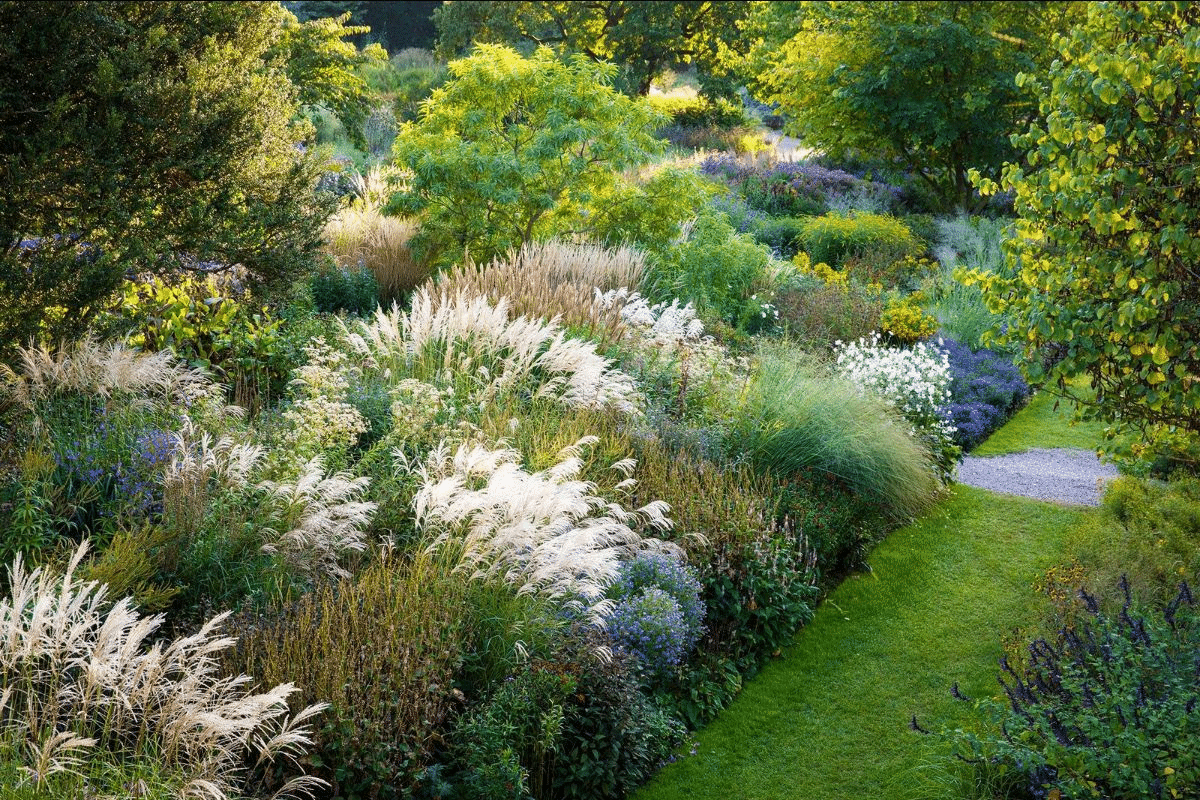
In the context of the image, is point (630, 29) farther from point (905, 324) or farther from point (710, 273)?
point (905, 324)

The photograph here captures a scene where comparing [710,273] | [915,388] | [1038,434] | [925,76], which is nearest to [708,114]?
[925,76]

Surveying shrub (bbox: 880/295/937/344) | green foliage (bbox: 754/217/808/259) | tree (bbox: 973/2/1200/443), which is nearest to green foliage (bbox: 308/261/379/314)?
shrub (bbox: 880/295/937/344)

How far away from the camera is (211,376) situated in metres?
6.22

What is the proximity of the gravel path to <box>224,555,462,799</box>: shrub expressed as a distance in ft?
18.4

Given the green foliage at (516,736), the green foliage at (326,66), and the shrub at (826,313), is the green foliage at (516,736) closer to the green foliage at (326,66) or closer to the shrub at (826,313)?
the shrub at (826,313)

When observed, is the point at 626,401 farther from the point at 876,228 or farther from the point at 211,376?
the point at 876,228

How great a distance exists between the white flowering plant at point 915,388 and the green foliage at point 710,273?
1720 millimetres

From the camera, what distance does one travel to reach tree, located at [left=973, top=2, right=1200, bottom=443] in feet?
11.5

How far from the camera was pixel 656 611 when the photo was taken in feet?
15.0

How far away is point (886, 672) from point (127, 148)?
17.0ft

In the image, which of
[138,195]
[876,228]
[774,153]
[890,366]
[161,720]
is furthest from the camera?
[774,153]

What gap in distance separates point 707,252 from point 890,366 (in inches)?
99.5

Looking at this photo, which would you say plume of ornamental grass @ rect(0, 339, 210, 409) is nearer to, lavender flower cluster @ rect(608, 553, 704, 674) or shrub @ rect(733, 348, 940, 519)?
lavender flower cluster @ rect(608, 553, 704, 674)

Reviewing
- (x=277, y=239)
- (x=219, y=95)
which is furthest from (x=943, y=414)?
(x=219, y=95)
